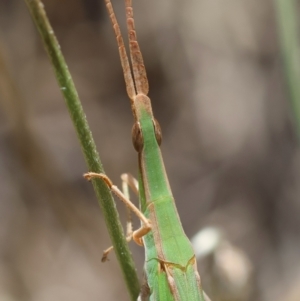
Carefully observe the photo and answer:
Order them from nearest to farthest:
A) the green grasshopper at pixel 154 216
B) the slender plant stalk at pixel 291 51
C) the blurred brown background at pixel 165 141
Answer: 1. the green grasshopper at pixel 154 216
2. the slender plant stalk at pixel 291 51
3. the blurred brown background at pixel 165 141

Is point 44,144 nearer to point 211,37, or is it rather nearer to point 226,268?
point 226,268

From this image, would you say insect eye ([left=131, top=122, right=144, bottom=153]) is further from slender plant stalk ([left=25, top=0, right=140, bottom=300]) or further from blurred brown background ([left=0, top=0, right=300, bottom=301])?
blurred brown background ([left=0, top=0, right=300, bottom=301])

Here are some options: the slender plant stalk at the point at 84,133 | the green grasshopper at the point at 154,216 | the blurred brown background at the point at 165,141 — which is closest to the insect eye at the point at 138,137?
the green grasshopper at the point at 154,216

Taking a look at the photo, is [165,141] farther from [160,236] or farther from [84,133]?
[84,133]

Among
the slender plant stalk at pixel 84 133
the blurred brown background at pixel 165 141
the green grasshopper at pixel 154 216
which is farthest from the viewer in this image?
the blurred brown background at pixel 165 141

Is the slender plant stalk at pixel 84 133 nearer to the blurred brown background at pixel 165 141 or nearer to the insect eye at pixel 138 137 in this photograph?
the insect eye at pixel 138 137

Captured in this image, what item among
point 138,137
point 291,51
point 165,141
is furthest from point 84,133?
point 165,141

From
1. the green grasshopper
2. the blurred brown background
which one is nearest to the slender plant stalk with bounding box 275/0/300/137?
the green grasshopper
